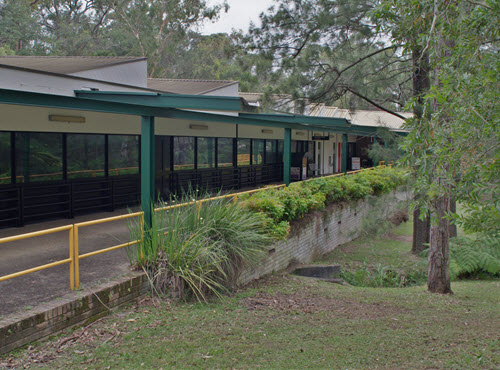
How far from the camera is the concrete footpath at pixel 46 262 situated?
5.93 metres

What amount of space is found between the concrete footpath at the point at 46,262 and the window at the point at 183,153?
4.94 meters

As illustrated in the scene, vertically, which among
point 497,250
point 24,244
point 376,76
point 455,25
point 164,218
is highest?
point 376,76

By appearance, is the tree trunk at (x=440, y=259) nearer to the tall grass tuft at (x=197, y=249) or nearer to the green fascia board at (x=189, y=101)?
the tall grass tuft at (x=197, y=249)

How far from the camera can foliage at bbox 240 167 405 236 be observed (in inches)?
391

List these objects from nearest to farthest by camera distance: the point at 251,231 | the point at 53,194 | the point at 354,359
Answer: the point at 354,359, the point at 251,231, the point at 53,194

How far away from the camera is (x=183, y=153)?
50.6 ft

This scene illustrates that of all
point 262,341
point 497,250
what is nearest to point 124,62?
point 262,341

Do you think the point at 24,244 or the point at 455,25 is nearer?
the point at 455,25

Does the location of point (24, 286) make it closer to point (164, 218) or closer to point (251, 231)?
point (164, 218)

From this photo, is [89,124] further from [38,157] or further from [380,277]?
[380,277]

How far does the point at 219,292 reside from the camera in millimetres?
7754

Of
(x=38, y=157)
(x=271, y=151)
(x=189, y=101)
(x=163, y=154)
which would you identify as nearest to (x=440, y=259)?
(x=189, y=101)

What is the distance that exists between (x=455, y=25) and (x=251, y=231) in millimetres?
4473

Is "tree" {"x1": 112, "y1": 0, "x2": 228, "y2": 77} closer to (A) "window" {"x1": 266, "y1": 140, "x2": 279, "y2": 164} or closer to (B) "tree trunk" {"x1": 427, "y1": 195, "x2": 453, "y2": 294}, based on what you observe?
(A) "window" {"x1": 266, "y1": 140, "x2": 279, "y2": 164}
